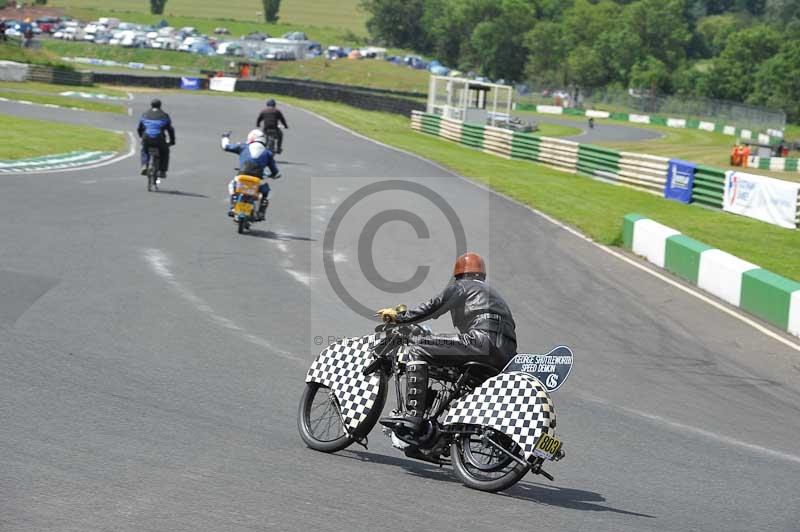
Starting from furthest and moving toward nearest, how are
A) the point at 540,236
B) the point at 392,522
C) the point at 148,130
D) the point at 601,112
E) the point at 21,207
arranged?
the point at 601,112 < the point at 148,130 < the point at 540,236 < the point at 21,207 < the point at 392,522

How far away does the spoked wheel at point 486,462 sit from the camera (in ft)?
24.1

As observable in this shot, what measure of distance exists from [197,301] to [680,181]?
21136mm

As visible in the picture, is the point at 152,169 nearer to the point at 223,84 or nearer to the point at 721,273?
the point at 721,273

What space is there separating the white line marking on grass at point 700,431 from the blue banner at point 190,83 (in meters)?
69.1

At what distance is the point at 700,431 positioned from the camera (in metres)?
10.2

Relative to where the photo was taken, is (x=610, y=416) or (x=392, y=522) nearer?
(x=392, y=522)

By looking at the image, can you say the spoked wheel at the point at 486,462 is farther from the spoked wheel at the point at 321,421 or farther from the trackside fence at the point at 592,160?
the trackside fence at the point at 592,160

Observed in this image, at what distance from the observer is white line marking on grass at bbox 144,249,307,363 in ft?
39.3

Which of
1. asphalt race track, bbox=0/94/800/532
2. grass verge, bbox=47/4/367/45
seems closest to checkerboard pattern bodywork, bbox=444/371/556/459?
asphalt race track, bbox=0/94/800/532

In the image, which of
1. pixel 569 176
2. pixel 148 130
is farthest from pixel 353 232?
pixel 569 176

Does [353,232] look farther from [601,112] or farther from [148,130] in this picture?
[601,112]

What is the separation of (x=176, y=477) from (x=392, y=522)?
4.77ft

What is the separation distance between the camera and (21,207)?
20.8 metres

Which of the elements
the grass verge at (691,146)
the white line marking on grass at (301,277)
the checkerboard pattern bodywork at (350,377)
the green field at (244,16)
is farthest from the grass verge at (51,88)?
the green field at (244,16)
